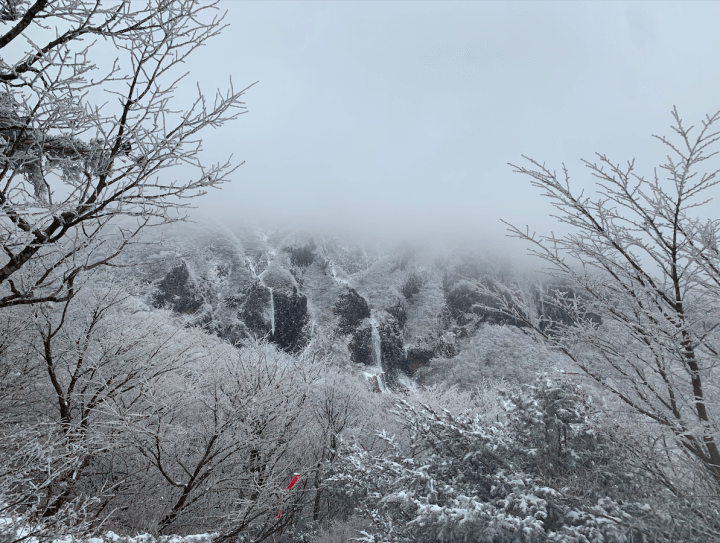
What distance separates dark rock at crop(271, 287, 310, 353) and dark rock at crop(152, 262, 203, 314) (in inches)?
497

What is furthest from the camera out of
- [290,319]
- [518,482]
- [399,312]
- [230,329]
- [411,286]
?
[411,286]

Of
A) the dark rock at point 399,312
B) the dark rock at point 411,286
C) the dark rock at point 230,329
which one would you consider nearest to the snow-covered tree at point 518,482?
the dark rock at point 230,329

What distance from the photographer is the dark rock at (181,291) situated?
5723 centimetres

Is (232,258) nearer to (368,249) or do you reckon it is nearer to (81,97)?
(368,249)

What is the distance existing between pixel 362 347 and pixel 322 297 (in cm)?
1450

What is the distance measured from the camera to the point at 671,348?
2969 mm

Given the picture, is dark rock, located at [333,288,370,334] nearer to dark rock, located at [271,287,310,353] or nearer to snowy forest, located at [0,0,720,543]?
dark rock, located at [271,287,310,353]

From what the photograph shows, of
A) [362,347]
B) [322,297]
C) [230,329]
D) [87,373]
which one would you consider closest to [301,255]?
[322,297]

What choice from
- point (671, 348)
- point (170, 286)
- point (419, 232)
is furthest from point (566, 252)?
point (419, 232)

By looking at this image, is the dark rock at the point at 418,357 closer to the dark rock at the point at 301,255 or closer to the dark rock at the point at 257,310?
the dark rock at the point at 257,310

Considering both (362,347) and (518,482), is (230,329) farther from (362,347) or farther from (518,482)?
(518,482)

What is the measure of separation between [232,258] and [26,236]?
7478cm

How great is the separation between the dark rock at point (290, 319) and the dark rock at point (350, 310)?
19.3 feet

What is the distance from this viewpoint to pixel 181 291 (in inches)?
2388
